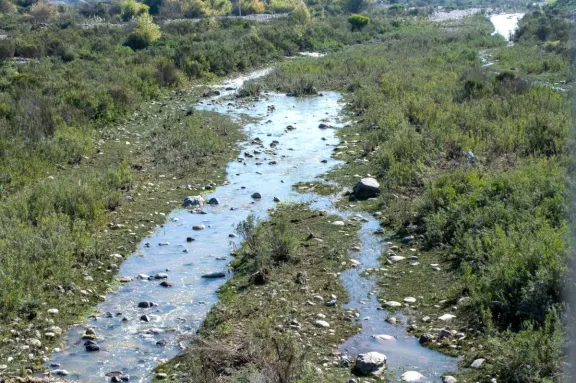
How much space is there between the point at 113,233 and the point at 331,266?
3.72 m

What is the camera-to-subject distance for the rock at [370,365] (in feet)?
21.4

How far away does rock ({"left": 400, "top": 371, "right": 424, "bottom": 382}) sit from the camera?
21.1 ft

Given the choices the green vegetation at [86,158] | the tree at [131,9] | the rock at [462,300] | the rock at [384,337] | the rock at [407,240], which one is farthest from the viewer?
the tree at [131,9]

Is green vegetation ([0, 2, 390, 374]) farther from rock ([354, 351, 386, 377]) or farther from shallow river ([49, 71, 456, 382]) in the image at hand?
rock ([354, 351, 386, 377])

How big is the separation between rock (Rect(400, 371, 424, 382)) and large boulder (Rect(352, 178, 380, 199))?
20.1ft

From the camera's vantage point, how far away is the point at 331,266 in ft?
Answer: 30.7

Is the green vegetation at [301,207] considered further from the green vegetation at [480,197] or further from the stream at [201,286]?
the stream at [201,286]

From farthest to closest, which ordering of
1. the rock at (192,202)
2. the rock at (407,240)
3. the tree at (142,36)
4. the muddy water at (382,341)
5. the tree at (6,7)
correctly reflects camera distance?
the tree at (6,7)
the tree at (142,36)
the rock at (192,202)
the rock at (407,240)
the muddy water at (382,341)

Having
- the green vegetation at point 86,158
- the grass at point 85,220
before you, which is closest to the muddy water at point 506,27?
the green vegetation at point 86,158

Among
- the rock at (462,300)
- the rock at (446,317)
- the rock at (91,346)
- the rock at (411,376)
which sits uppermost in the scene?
the rock at (462,300)

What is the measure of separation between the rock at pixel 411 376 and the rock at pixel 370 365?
8.7 inches

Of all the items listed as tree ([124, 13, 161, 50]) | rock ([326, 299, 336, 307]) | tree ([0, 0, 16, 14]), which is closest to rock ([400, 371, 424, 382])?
rock ([326, 299, 336, 307])

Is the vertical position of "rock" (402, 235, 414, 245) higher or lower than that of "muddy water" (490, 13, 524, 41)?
higher

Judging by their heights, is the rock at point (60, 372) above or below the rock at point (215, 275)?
above
